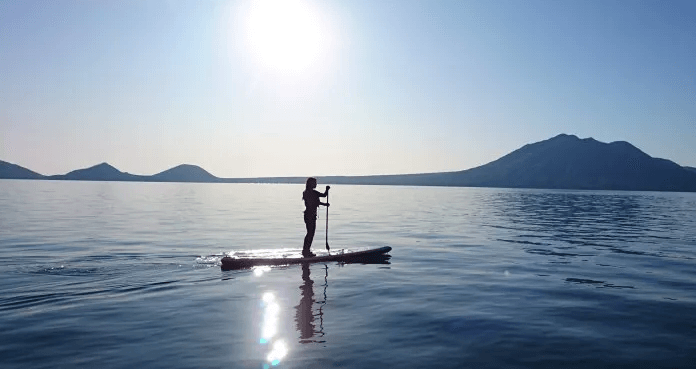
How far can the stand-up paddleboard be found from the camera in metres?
17.6

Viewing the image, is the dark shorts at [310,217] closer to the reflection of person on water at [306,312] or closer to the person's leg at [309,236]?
the person's leg at [309,236]

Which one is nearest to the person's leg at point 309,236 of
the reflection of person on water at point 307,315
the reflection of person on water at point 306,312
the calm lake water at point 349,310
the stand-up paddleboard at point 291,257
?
the stand-up paddleboard at point 291,257

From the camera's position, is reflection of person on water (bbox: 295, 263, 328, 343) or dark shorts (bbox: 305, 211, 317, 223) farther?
dark shorts (bbox: 305, 211, 317, 223)

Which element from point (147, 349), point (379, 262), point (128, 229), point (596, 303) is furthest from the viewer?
point (128, 229)

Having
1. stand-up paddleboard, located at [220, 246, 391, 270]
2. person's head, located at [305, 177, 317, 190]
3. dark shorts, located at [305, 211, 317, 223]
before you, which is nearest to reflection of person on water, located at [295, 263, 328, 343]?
stand-up paddleboard, located at [220, 246, 391, 270]

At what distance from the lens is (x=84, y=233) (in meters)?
29.7

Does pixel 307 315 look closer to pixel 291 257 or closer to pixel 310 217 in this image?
pixel 291 257

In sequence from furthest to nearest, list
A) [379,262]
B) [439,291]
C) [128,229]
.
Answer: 1. [128,229]
2. [379,262]
3. [439,291]

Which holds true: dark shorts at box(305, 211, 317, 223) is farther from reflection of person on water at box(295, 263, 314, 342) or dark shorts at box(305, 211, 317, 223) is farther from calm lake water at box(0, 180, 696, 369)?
reflection of person on water at box(295, 263, 314, 342)

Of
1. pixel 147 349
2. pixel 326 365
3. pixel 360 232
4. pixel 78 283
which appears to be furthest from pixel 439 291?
pixel 360 232

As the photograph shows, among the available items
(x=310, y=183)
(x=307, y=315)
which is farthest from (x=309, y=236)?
(x=307, y=315)

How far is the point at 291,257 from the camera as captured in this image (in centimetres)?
1972

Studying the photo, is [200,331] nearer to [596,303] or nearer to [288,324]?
[288,324]

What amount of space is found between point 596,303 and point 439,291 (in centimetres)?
435
